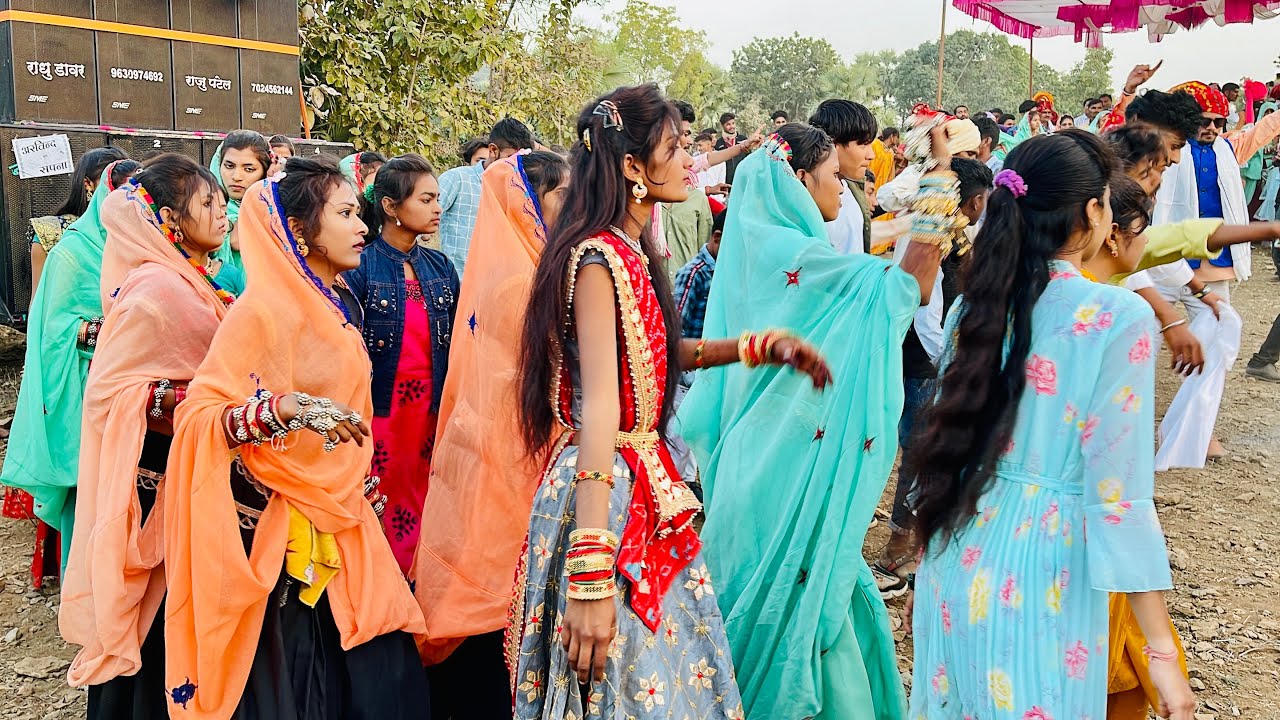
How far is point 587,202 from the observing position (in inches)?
85.8

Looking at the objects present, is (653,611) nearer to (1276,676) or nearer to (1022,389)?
(1022,389)

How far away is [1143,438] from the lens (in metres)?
1.86

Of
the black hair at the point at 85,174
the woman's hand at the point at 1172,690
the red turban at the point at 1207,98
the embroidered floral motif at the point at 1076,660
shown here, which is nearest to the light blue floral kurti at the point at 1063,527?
the embroidered floral motif at the point at 1076,660

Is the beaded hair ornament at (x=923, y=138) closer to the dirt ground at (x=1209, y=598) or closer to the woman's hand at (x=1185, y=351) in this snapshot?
the woman's hand at (x=1185, y=351)

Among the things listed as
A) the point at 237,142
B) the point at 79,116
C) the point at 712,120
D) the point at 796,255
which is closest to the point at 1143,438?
the point at 796,255

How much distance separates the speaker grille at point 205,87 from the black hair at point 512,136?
432cm

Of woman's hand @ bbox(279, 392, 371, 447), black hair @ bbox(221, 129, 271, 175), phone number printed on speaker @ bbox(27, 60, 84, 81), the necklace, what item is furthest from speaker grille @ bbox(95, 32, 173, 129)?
the necklace

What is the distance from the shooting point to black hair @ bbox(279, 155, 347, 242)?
2.89m

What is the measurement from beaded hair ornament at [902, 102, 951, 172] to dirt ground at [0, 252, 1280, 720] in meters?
2.06

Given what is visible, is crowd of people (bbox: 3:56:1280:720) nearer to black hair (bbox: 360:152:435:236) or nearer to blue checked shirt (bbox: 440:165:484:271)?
black hair (bbox: 360:152:435:236)

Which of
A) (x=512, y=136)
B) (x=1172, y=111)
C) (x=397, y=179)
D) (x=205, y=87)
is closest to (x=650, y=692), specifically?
(x=397, y=179)

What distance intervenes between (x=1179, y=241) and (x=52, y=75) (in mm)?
8253

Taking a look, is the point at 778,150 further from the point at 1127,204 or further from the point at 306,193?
the point at 306,193

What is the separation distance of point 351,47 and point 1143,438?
1013 centimetres
